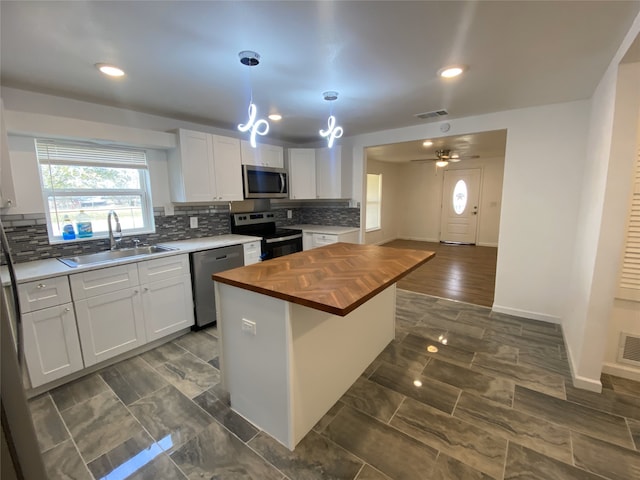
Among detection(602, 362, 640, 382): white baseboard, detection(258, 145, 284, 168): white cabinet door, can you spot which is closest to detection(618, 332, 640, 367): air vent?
detection(602, 362, 640, 382): white baseboard

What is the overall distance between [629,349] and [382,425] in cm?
203

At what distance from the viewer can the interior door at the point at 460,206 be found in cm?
741

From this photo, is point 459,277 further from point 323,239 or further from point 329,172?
point 329,172

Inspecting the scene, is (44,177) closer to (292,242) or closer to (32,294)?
(32,294)

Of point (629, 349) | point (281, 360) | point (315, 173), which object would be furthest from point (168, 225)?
point (629, 349)

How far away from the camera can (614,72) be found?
6.18 ft

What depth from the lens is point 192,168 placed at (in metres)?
3.17

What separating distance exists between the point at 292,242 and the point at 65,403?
2828mm

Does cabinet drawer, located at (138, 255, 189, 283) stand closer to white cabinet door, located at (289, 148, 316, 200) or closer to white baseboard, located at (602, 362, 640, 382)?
white cabinet door, located at (289, 148, 316, 200)

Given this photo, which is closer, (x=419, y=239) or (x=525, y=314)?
(x=525, y=314)

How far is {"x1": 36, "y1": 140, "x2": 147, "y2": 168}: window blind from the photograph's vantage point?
248cm

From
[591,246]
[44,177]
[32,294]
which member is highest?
[44,177]

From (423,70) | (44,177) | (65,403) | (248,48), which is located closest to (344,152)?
(423,70)

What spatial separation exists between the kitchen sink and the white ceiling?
55.0 inches
